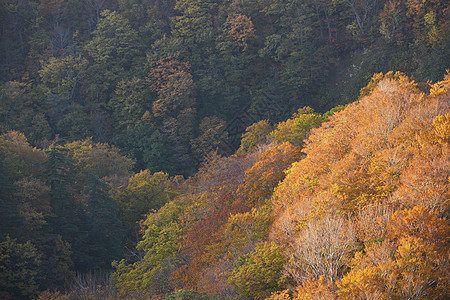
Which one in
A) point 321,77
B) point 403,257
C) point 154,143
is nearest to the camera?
point 403,257

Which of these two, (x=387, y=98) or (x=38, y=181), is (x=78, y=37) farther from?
(x=387, y=98)

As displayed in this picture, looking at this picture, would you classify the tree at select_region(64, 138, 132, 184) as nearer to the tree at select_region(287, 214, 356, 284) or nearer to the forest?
the forest

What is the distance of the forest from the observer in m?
15.9

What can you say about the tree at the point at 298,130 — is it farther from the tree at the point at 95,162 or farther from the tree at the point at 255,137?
the tree at the point at 95,162

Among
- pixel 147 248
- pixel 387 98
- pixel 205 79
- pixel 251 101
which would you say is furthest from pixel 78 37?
pixel 387 98

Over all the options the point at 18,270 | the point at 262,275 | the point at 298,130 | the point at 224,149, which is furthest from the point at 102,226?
the point at 262,275

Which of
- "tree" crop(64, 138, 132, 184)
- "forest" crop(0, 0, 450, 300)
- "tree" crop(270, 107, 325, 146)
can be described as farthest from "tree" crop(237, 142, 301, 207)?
"tree" crop(64, 138, 132, 184)

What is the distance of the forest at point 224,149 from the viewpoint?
627 inches

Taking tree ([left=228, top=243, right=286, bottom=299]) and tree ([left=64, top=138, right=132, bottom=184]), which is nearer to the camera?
tree ([left=228, top=243, right=286, bottom=299])

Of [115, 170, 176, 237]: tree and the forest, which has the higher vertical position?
the forest

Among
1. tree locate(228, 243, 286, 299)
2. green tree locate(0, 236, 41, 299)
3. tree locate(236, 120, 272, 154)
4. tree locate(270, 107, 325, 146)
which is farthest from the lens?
tree locate(236, 120, 272, 154)

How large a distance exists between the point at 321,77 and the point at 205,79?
594 inches

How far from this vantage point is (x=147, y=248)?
93.9ft

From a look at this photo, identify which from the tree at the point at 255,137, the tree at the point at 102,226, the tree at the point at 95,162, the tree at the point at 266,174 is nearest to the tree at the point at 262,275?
the tree at the point at 266,174
